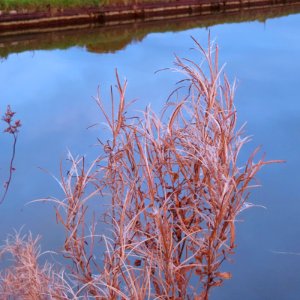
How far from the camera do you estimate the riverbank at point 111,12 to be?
12281 millimetres

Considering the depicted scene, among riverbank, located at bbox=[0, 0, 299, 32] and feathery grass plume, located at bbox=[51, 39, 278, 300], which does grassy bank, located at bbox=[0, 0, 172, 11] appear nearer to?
riverbank, located at bbox=[0, 0, 299, 32]

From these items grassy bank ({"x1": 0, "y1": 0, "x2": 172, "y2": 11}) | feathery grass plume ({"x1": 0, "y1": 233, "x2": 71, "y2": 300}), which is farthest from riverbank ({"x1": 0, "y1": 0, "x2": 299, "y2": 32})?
feathery grass plume ({"x1": 0, "y1": 233, "x2": 71, "y2": 300})

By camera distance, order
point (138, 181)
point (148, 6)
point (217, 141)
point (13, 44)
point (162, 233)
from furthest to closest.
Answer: point (148, 6) < point (13, 44) < point (138, 181) < point (217, 141) < point (162, 233)

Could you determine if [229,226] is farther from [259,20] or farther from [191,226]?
[259,20]

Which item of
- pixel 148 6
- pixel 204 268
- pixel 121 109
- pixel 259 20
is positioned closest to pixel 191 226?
pixel 204 268

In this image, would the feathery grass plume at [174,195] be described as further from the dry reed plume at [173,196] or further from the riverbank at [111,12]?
the riverbank at [111,12]

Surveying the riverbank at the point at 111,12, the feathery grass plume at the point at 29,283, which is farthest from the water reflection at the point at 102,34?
the feathery grass plume at the point at 29,283

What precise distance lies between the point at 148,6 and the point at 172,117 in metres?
12.0

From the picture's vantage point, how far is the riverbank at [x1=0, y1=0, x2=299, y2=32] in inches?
484

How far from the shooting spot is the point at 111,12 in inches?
532

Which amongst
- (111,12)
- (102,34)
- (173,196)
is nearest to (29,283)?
(173,196)

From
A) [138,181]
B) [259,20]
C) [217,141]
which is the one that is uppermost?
[217,141]

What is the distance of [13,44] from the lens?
11.9m

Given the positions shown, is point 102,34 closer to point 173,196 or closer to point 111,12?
point 111,12
